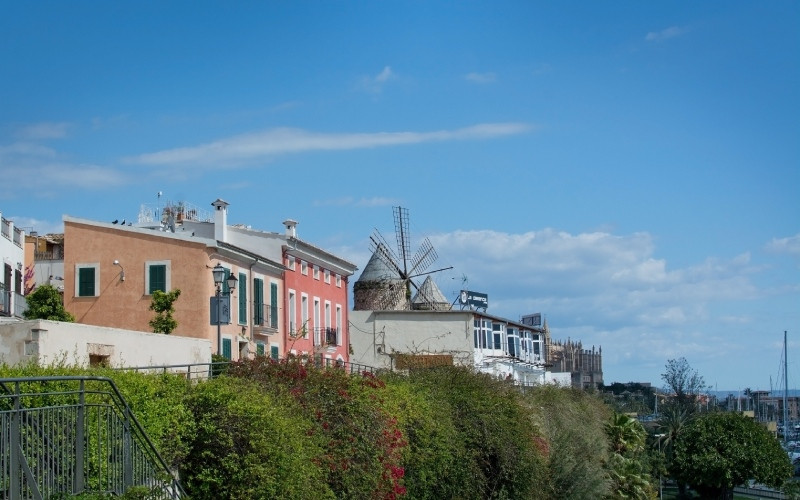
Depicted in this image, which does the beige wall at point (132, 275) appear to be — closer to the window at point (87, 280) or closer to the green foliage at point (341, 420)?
the window at point (87, 280)

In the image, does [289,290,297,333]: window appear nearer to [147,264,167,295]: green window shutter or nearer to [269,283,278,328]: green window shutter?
[269,283,278,328]: green window shutter

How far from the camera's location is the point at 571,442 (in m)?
40.9

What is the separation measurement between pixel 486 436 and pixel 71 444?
790 inches

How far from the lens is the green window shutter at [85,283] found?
41.4 metres

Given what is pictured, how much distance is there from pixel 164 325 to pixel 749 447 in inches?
1975

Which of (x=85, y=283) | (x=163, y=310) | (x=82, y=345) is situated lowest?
(x=82, y=345)

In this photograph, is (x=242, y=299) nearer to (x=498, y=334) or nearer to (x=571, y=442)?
(x=571, y=442)

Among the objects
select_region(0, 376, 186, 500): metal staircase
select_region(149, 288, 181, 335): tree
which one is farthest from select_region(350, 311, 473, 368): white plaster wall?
select_region(0, 376, 186, 500): metal staircase

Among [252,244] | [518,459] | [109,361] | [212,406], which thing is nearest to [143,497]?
[212,406]

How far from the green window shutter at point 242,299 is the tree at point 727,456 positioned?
138ft

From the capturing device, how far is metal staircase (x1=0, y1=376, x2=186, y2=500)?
38.9ft

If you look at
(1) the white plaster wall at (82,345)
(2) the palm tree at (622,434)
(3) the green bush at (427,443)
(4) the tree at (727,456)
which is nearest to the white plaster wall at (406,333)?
(2) the palm tree at (622,434)

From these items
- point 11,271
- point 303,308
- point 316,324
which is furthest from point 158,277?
point 316,324

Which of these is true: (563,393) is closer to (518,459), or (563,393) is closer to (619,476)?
(619,476)
